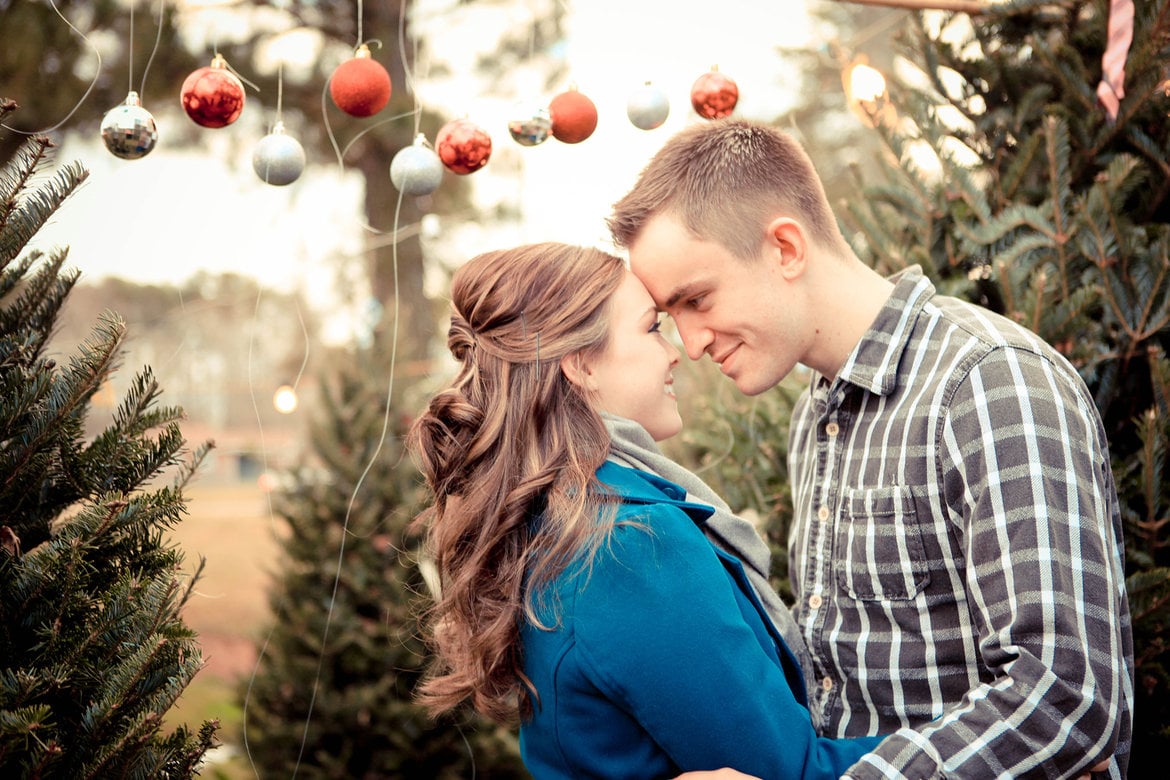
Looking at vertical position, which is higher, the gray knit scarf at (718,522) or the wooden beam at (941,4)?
the wooden beam at (941,4)

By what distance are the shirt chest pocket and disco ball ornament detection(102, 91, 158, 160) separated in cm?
163

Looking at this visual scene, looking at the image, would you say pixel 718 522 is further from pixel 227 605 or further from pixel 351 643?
pixel 227 605

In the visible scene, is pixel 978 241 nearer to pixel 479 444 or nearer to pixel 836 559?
pixel 836 559

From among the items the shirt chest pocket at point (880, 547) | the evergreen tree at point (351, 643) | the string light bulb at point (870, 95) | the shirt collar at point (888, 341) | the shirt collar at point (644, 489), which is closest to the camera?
the shirt collar at point (644, 489)

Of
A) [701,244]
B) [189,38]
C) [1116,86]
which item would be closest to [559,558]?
[701,244]

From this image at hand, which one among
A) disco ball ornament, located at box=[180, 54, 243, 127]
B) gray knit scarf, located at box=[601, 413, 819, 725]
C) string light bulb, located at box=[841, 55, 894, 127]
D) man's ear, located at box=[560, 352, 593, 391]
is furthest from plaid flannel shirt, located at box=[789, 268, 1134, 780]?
disco ball ornament, located at box=[180, 54, 243, 127]

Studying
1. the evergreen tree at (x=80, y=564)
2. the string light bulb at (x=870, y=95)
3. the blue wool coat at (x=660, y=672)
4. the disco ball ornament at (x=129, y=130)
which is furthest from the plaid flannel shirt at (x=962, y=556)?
the disco ball ornament at (x=129, y=130)

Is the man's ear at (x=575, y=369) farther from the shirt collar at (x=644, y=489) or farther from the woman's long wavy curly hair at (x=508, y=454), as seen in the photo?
the shirt collar at (x=644, y=489)

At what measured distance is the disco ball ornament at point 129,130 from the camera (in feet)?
6.24

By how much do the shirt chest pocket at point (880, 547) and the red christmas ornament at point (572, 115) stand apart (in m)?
1.05

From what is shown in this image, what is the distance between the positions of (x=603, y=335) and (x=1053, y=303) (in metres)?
1.31

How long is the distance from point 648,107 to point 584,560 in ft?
3.82

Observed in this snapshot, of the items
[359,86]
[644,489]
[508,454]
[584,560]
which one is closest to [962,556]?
[644,489]

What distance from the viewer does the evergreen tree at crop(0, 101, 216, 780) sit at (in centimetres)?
142
